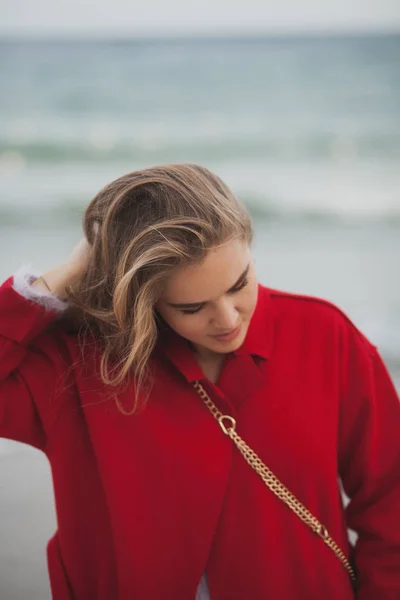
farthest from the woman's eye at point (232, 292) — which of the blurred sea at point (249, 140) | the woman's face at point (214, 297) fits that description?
the blurred sea at point (249, 140)

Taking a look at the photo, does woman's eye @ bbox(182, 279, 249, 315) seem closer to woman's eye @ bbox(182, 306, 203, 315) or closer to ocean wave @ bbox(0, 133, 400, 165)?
woman's eye @ bbox(182, 306, 203, 315)

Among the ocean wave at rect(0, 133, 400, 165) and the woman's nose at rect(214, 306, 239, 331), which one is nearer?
the woman's nose at rect(214, 306, 239, 331)

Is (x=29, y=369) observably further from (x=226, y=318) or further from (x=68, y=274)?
(x=226, y=318)

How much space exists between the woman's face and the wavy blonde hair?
0.06 feet

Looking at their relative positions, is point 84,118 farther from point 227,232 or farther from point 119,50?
point 227,232

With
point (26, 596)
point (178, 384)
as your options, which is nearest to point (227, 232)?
point (178, 384)

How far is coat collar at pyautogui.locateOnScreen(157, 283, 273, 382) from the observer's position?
3.80 ft

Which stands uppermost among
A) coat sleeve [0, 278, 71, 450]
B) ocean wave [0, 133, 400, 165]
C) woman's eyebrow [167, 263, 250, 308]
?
ocean wave [0, 133, 400, 165]

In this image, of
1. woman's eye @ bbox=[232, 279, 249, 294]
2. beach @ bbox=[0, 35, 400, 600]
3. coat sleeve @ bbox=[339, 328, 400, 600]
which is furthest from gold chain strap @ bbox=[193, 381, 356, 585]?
beach @ bbox=[0, 35, 400, 600]

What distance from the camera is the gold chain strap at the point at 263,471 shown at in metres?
1.15

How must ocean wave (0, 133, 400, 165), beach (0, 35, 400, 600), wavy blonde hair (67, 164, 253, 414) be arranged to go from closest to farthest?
1. wavy blonde hair (67, 164, 253, 414)
2. beach (0, 35, 400, 600)
3. ocean wave (0, 133, 400, 165)

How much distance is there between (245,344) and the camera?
45.8 inches

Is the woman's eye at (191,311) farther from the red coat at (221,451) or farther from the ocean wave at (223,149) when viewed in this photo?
the ocean wave at (223,149)

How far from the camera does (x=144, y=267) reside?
1028 millimetres
